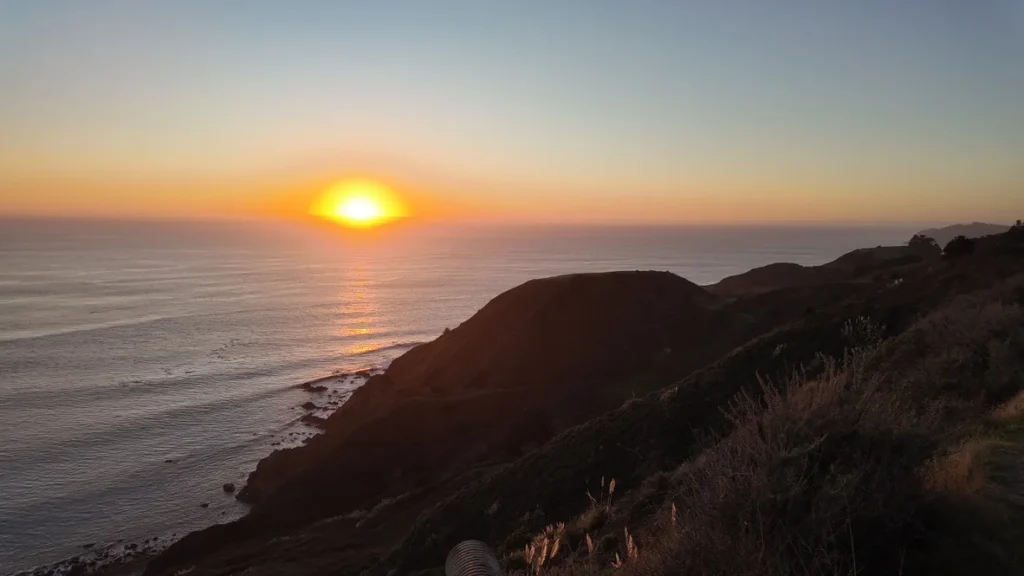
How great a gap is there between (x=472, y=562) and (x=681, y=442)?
10.2 meters

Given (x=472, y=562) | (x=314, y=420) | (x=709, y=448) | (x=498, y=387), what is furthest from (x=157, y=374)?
(x=709, y=448)

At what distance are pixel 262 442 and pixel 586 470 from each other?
115ft

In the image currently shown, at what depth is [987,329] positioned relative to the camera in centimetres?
1419

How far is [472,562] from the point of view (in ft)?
33.7

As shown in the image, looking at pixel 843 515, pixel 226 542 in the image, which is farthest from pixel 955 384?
pixel 226 542

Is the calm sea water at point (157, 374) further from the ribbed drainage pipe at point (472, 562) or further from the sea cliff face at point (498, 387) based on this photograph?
the ribbed drainage pipe at point (472, 562)

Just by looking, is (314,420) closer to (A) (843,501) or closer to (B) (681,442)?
(B) (681,442)

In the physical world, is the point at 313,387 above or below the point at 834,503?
below

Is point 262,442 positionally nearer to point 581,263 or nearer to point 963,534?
point 963,534

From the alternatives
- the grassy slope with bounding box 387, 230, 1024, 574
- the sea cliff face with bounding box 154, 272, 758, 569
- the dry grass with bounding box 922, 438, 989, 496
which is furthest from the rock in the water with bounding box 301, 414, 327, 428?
the dry grass with bounding box 922, 438, 989, 496

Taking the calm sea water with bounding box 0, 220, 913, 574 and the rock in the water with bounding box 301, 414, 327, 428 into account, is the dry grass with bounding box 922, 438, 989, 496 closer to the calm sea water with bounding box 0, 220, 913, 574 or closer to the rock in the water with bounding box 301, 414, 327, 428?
the calm sea water with bounding box 0, 220, 913, 574

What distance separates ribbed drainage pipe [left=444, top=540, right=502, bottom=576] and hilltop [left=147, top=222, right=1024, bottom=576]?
848 mm

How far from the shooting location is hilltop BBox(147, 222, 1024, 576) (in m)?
5.63

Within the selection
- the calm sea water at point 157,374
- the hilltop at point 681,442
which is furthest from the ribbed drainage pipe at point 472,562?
the calm sea water at point 157,374
